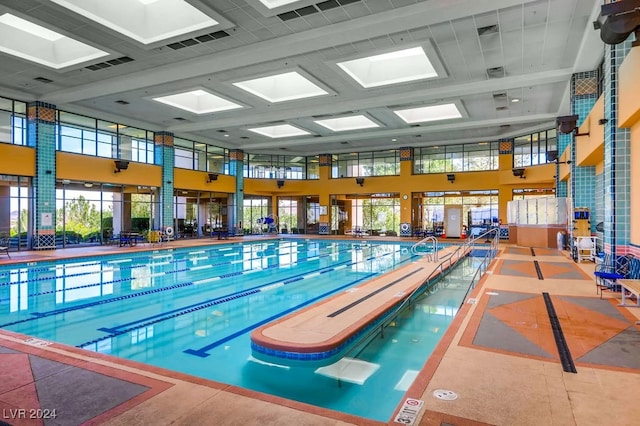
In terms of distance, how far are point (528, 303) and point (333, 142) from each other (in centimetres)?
1574

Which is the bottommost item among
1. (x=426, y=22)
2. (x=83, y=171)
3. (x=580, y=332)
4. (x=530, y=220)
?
(x=580, y=332)

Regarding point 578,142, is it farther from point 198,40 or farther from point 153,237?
point 153,237

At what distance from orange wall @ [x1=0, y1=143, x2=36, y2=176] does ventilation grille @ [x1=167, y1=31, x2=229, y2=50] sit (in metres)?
7.64

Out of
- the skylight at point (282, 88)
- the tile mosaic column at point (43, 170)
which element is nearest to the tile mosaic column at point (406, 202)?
the skylight at point (282, 88)

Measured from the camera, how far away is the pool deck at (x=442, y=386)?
243 centimetres

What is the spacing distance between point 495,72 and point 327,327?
925 centimetres

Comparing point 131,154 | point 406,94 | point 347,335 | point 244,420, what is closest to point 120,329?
point 347,335

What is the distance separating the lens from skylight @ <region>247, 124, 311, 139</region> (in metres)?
18.0

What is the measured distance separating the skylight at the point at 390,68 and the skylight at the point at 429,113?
352 centimetres

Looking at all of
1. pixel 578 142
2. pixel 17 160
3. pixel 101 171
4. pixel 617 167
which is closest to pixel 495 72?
pixel 578 142

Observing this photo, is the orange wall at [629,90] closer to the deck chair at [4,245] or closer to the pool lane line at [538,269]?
the pool lane line at [538,269]

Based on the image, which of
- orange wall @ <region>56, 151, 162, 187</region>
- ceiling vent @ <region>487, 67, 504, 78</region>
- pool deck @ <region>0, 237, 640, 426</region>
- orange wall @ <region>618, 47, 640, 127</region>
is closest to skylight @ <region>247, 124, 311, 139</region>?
orange wall @ <region>56, 151, 162, 187</region>

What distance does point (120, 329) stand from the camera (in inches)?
205

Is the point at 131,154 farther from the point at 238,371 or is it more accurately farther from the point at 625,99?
the point at 625,99
